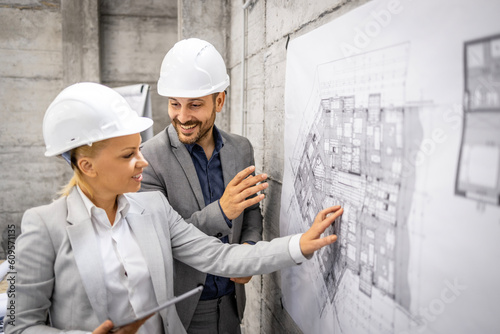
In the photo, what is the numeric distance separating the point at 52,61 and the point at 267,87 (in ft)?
11.5

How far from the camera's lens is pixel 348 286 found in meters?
1.24

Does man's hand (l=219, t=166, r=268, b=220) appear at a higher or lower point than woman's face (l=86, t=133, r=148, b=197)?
lower

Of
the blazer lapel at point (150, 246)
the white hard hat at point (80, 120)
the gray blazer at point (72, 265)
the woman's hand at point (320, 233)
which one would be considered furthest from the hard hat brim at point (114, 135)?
the woman's hand at point (320, 233)

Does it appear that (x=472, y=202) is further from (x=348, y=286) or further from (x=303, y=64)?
(x=303, y=64)

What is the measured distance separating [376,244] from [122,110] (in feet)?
3.34

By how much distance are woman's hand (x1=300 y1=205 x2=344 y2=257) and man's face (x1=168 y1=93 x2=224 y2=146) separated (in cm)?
80

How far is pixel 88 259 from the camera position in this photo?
1.30m

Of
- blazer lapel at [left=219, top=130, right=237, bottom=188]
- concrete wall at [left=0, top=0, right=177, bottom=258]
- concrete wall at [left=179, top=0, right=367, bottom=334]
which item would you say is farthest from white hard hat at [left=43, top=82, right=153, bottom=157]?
concrete wall at [left=0, top=0, right=177, bottom=258]

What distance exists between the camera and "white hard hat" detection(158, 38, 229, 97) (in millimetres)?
1812

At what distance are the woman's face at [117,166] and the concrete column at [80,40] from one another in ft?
11.6

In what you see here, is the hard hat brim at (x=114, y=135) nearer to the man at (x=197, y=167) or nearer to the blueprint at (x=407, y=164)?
the man at (x=197, y=167)

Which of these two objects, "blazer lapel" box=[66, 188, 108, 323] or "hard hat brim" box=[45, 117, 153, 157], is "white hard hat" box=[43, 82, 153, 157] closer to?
Answer: "hard hat brim" box=[45, 117, 153, 157]

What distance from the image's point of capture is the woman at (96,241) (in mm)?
1263

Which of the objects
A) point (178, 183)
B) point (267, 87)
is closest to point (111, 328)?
point (178, 183)
